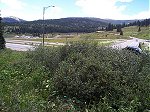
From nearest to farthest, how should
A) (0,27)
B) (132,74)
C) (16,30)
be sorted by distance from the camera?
(132,74)
(0,27)
(16,30)

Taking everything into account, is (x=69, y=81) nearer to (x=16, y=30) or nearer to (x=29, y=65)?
(x=29, y=65)

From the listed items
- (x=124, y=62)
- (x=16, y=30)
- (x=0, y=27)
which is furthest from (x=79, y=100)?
(x=16, y=30)

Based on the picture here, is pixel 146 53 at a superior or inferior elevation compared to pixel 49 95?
superior

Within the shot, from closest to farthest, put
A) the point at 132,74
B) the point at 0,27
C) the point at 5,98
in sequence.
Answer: the point at 5,98, the point at 132,74, the point at 0,27

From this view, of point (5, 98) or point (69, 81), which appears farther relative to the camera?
point (69, 81)

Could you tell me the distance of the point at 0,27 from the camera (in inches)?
1745

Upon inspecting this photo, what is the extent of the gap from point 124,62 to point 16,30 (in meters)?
163

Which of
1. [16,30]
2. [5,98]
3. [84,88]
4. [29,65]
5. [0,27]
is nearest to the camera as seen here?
[5,98]

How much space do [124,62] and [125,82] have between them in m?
1.46

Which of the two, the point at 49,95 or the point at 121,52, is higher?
the point at 121,52

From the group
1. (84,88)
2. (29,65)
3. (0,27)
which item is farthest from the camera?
(0,27)

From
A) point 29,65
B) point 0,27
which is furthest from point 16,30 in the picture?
point 29,65

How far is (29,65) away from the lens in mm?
18344

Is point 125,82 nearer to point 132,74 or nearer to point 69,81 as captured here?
point 132,74
